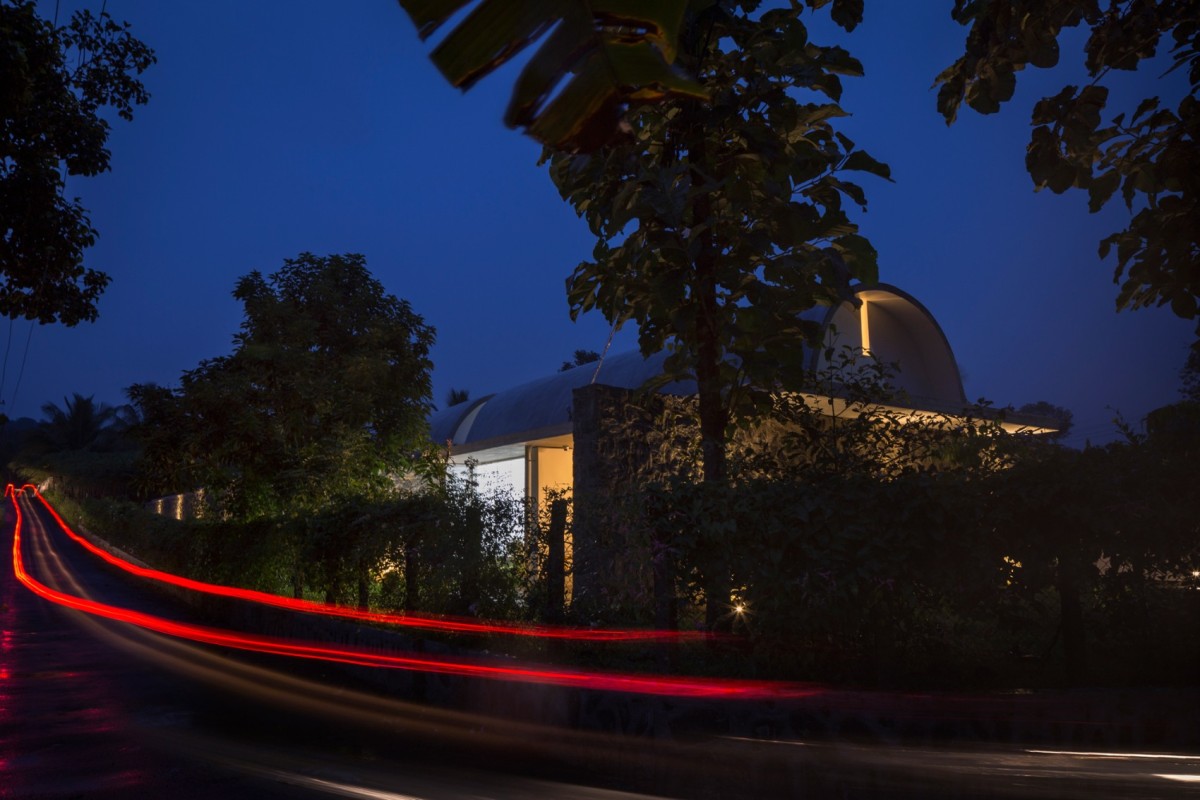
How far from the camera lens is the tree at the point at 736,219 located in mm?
6730

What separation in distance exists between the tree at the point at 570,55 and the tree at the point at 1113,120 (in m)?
4.88

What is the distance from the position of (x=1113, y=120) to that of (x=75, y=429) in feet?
294

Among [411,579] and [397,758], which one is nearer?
[397,758]

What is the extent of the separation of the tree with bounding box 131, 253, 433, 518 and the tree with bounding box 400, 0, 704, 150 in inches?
533

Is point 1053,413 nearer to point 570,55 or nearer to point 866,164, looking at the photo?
point 866,164

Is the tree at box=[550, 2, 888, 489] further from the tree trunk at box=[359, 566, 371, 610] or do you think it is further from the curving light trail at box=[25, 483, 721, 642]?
the tree trunk at box=[359, 566, 371, 610]

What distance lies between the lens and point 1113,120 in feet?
19.8

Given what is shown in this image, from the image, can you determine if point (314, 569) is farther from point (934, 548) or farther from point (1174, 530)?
point (1174, 530)

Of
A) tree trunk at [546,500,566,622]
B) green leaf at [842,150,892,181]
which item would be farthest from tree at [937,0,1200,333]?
tree trunk at [546,500,566,622]

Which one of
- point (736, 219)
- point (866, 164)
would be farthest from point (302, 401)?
point (866, 164)

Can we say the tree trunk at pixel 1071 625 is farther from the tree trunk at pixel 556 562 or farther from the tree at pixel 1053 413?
the tree at pixel 1053 413

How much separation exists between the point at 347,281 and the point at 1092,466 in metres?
16.1

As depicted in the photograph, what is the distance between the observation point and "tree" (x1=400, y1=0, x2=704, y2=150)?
5.23 ft

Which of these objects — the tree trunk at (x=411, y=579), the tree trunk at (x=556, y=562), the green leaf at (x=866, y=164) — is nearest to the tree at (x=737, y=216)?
the green leaf at (x=866, y=164)
